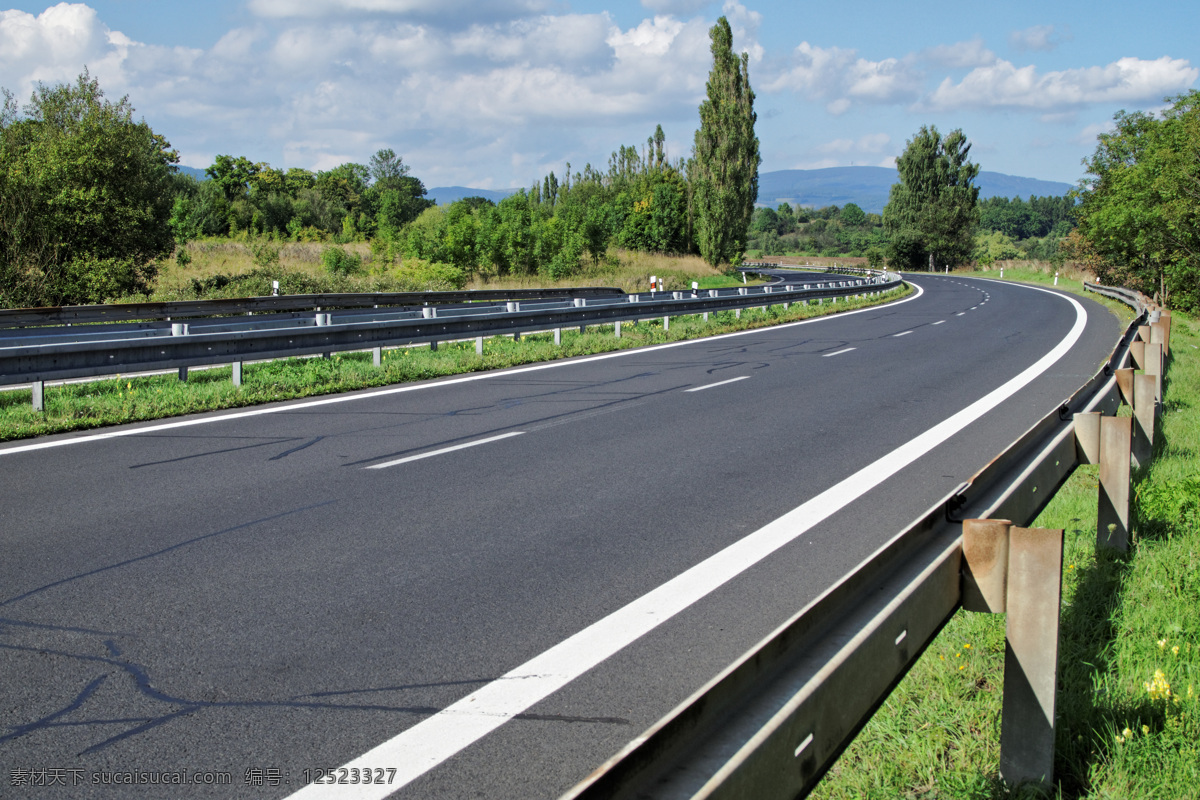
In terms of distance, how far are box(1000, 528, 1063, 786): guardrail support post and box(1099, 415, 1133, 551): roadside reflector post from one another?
8.26 ft

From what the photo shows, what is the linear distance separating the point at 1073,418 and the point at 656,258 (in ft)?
191

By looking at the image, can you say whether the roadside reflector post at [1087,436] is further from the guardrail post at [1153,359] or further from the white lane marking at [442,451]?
the guardrail post at [1153,359]

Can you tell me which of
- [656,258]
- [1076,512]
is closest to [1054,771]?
[1076,512]

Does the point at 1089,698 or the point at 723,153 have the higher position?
the point at 723,153

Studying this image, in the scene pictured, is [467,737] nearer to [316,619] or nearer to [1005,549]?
[316,619]

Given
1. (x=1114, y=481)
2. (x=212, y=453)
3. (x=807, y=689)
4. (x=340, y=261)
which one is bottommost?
(x=212, y=453)

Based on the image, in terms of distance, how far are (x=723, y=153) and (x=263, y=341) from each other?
52102 mm

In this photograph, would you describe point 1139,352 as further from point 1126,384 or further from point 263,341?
point 263,341

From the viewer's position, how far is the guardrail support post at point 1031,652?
255 cm

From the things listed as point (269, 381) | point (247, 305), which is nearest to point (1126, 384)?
point (269, 381)

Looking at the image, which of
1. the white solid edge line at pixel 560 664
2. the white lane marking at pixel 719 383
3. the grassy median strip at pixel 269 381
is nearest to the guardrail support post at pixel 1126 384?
the white solid edge line at pixel 560 664

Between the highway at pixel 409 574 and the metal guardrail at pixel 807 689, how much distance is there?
132 cm

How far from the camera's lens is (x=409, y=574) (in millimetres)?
5059

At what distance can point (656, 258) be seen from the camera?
203 feet
